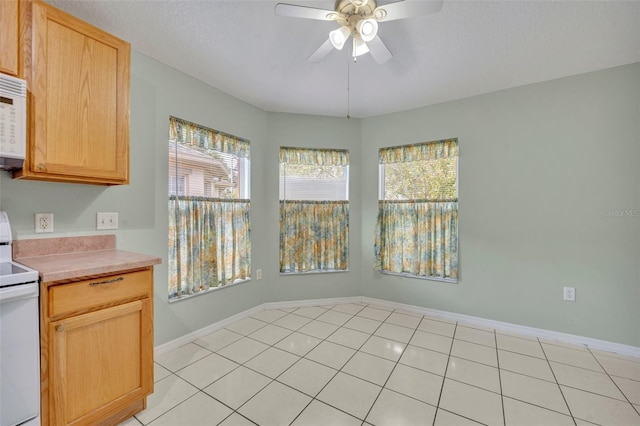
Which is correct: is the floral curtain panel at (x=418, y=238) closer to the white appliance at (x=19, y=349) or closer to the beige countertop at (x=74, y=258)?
the beige countertop at (x=74, y=258)

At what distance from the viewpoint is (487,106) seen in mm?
2898

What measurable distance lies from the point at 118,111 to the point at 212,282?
1.70m

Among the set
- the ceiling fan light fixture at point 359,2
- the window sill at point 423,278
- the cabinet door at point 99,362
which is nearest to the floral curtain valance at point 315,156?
the window sill at point 423,278

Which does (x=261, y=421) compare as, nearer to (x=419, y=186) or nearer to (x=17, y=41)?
(x=17, y=41)

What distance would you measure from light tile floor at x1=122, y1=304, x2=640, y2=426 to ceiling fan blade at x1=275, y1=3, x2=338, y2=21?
2312 mm

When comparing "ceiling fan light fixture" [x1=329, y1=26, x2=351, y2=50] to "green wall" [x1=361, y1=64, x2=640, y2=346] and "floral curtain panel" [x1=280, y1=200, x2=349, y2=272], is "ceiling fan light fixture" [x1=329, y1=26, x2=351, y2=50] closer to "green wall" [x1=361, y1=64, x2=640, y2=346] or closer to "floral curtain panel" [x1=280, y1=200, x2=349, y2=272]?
"green wall" [x1=361, y1=64, x2=640, y2=346]

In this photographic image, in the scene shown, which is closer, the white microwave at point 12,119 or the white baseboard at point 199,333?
the white microwave at point 12,119

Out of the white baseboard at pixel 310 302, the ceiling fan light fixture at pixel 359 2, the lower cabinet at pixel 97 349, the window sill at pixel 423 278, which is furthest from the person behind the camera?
the white baseboard at pixel 310 302

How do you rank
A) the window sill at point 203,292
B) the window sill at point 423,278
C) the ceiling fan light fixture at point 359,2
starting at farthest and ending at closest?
the window sill at point 423,278
the window sill at point 203,292
the ceiling fan light fixture at point 359,2

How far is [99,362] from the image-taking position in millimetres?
1451

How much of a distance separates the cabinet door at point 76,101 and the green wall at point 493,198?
0.32 metres

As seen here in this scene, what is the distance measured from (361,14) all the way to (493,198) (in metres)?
2.25

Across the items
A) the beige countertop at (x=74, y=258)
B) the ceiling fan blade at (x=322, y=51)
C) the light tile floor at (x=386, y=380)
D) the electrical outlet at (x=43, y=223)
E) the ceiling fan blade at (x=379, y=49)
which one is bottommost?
the light tile floor at (x=386, y=380)

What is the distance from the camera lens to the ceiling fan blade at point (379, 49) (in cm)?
173
